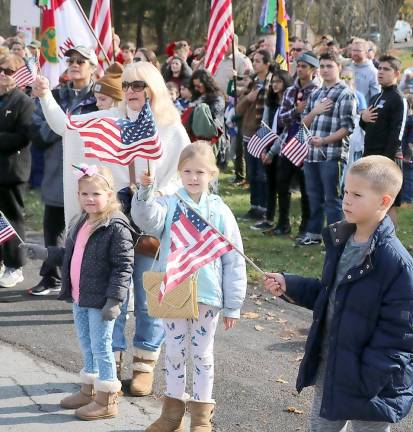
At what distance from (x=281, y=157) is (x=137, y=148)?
17.8 ft

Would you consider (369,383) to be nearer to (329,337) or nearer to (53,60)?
(329,337)

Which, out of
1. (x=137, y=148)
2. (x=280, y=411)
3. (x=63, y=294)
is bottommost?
(x=280, y=411)

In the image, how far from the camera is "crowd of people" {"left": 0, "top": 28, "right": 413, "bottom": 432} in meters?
4.03

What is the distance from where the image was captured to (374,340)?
385 centimetres

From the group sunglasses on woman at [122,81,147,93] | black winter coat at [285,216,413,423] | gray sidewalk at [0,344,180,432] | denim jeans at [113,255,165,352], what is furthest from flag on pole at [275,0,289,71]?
black winter coat at [285,216,413,423]

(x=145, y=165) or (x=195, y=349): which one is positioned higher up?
(x=145, y=165)

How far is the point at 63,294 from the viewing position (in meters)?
5.47

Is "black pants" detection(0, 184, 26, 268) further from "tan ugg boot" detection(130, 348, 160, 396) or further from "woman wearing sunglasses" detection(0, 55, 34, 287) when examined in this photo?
"tan ugg boot" detection(130, 348, 160, 396)

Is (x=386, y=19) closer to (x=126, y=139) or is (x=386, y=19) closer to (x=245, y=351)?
(x=245, y=351)

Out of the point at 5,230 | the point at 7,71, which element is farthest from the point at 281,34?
the point at 5,230

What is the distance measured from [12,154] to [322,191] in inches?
140

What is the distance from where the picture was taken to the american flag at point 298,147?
9781 mm

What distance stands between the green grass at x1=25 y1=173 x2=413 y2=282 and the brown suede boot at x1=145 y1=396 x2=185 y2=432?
359 cm

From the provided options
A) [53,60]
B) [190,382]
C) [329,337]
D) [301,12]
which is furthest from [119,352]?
[301,12]
